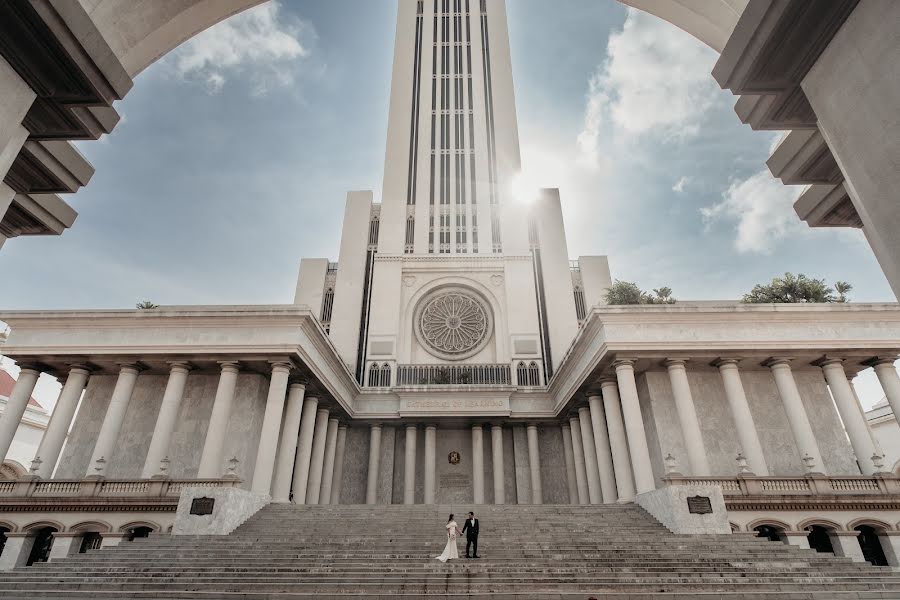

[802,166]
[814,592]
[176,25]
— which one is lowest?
[814,592]

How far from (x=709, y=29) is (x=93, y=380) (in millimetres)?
29686

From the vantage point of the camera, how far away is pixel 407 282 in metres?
37.0

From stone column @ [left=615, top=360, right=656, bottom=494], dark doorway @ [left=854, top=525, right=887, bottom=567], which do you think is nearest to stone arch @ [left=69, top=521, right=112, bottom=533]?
stone column @ [left=615, top=360, right=656, bottom=494]

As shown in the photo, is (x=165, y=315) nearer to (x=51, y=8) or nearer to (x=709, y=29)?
(x=51, y=8)

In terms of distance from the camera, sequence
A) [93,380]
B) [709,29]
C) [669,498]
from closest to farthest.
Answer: [709,29], [669,498], [93,380]

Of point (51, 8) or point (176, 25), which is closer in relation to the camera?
point (51, 8)

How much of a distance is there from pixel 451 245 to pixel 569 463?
1891 cm

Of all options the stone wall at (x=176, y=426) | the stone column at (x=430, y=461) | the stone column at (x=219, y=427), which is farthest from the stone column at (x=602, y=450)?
the stone column at (x=219, y=427)

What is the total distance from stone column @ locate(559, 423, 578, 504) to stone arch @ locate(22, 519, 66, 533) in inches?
954

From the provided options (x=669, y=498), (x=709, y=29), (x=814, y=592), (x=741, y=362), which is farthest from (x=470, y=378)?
(x=709, y=29)

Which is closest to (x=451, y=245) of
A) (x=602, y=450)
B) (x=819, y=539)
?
(x=602, y=450)

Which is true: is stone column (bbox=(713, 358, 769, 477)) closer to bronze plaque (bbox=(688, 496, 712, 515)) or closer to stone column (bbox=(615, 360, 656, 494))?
stone column (bbox=(615, 360, 656, 494))

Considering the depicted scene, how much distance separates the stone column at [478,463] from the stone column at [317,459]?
9.01 m

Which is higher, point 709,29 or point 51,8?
point 709,29
